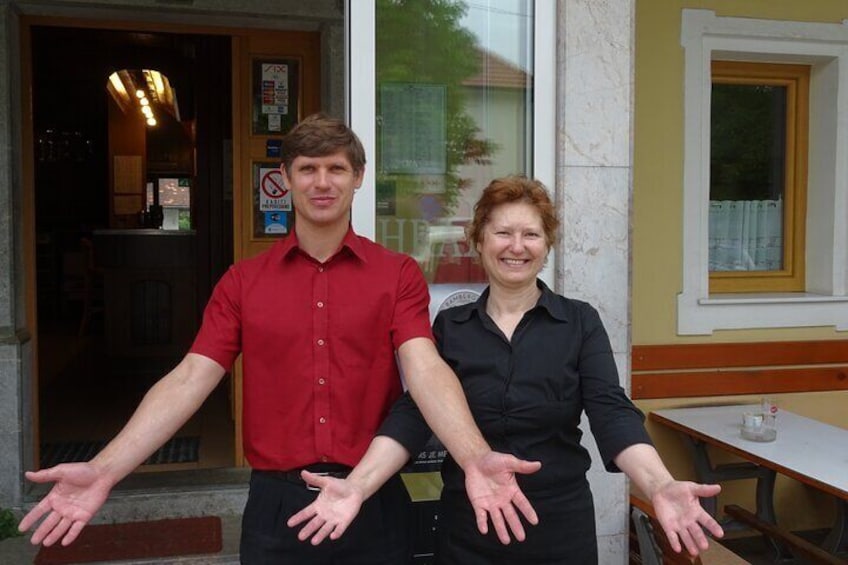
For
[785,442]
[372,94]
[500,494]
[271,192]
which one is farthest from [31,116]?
[785,442]

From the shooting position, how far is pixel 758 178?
16.8 feet

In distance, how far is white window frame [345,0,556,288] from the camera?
10.1 ft

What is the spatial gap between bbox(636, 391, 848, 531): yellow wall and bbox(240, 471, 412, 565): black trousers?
2802 millimetres

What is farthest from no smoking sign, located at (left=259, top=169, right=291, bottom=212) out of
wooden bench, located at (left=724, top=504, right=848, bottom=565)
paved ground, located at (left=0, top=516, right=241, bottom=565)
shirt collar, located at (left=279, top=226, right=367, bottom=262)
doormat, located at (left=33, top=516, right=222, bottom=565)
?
wooden bench, located at (left=724, top=504, right=848, bottom=565)

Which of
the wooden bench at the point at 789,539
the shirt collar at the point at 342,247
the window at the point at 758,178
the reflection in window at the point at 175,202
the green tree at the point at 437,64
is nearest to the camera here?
the shirt collar at the point at 342,247

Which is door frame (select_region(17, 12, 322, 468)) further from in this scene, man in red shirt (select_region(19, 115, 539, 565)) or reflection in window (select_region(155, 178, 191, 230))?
reflection in window (select_region(155, 178, 191, 230))

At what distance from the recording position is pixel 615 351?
3.44 meters

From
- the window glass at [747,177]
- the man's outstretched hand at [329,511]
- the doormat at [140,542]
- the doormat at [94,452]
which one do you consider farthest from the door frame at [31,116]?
the man's outstretched hand at [329,511]

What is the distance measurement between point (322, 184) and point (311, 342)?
0.40 metres

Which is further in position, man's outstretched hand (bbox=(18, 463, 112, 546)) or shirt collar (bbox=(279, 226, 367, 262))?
shirt collar (bbox=(279, 226, 367, 262))

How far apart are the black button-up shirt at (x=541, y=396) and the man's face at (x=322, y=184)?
0.47m

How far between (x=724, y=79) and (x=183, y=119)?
756 centimetres

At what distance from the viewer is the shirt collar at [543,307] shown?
85.0 inches

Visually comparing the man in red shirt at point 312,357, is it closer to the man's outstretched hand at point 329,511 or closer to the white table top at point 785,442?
the man's outstretched hand at point 329,511
